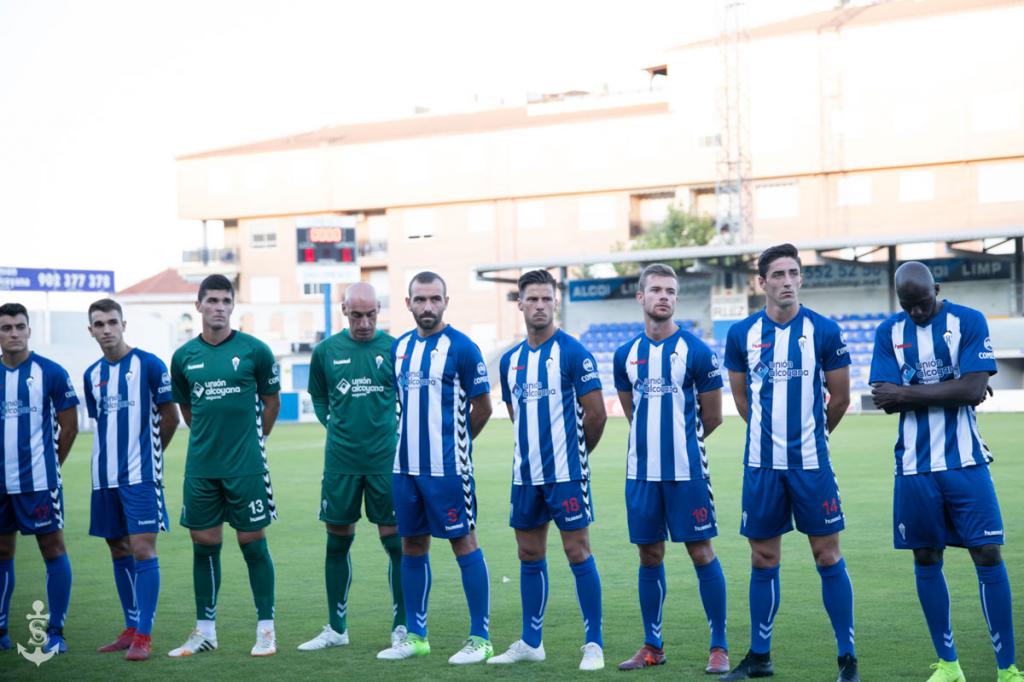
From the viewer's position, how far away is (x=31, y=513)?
8297 mm

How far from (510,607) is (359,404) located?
204 cm

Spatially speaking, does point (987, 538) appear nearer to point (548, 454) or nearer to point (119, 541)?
point (548, 454)

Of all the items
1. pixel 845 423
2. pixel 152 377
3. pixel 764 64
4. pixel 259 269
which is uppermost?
pixel 764 64

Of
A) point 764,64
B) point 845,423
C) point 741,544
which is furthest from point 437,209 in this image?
point 741,544

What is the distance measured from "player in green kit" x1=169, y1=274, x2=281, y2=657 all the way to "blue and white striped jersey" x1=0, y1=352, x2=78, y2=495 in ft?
3.39

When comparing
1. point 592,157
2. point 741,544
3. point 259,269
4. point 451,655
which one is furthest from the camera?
point 259,269

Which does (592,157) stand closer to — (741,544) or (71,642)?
(741,544)

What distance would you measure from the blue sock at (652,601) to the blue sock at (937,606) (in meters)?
1.41

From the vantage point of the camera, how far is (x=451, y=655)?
766 centimetres

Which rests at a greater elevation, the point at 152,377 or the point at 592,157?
the point at 592,157

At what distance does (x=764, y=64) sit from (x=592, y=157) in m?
9.20

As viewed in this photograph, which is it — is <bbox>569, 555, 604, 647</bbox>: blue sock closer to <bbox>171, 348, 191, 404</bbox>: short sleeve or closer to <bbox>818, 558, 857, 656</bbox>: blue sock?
<bbox>818, 558, 857, 656</bbox>: blue sock

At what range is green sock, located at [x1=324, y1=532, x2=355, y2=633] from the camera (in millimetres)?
8047

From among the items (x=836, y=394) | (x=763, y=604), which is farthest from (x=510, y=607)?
(x=836, y=394)
